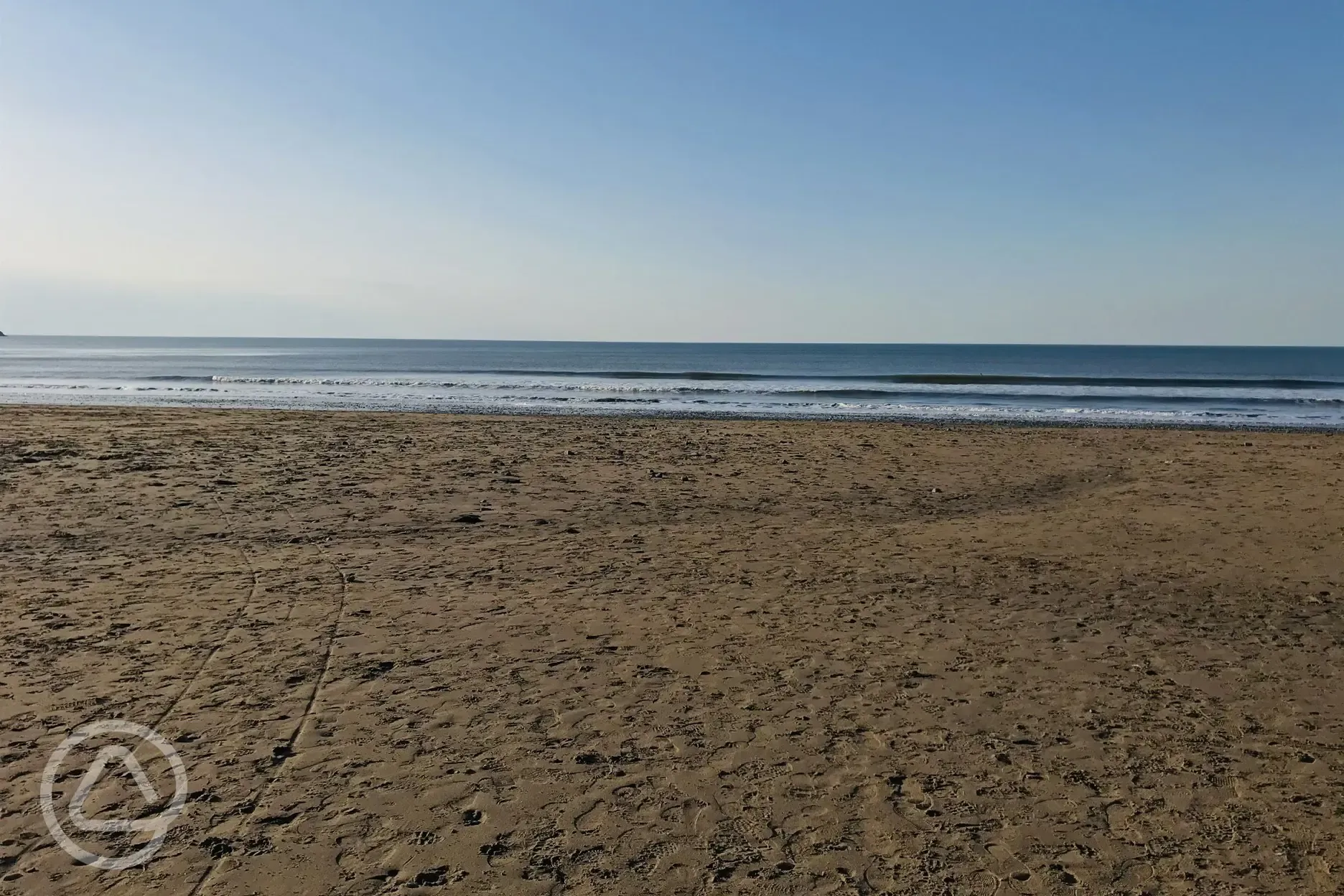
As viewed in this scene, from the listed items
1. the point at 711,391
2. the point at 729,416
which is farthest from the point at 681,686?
the point at 711,391

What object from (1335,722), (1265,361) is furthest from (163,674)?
(1265,361)

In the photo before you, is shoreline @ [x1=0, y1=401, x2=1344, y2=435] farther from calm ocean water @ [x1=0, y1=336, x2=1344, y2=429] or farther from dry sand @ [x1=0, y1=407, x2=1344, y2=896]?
dry sand @ [x1=0, y1=407, x2=1344, y2=896]

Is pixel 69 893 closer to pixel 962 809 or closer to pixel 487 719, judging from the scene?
pixel 487 719

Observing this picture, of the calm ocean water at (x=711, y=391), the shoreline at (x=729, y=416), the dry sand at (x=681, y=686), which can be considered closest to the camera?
the dry sand at (x=681, y=686)

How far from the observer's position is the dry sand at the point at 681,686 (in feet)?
12.1

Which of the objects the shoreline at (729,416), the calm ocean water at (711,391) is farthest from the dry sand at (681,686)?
the calm ocean water at (711,391)

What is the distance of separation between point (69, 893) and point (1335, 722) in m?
6.21

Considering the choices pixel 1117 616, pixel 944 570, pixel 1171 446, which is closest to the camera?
pixel 1117 616

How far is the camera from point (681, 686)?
5.50 metres

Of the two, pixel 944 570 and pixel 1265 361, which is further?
pixel 1265 361

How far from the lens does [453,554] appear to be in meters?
8.92

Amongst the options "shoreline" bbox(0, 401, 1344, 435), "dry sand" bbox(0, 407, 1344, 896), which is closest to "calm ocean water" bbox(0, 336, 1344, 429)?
"shoreline" bbox(0, 401, 1344, 435)

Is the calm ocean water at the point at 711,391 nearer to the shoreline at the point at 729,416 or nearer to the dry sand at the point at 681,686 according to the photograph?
the shoreline at the point at 729,416

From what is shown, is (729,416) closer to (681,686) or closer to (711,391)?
(711,391)
